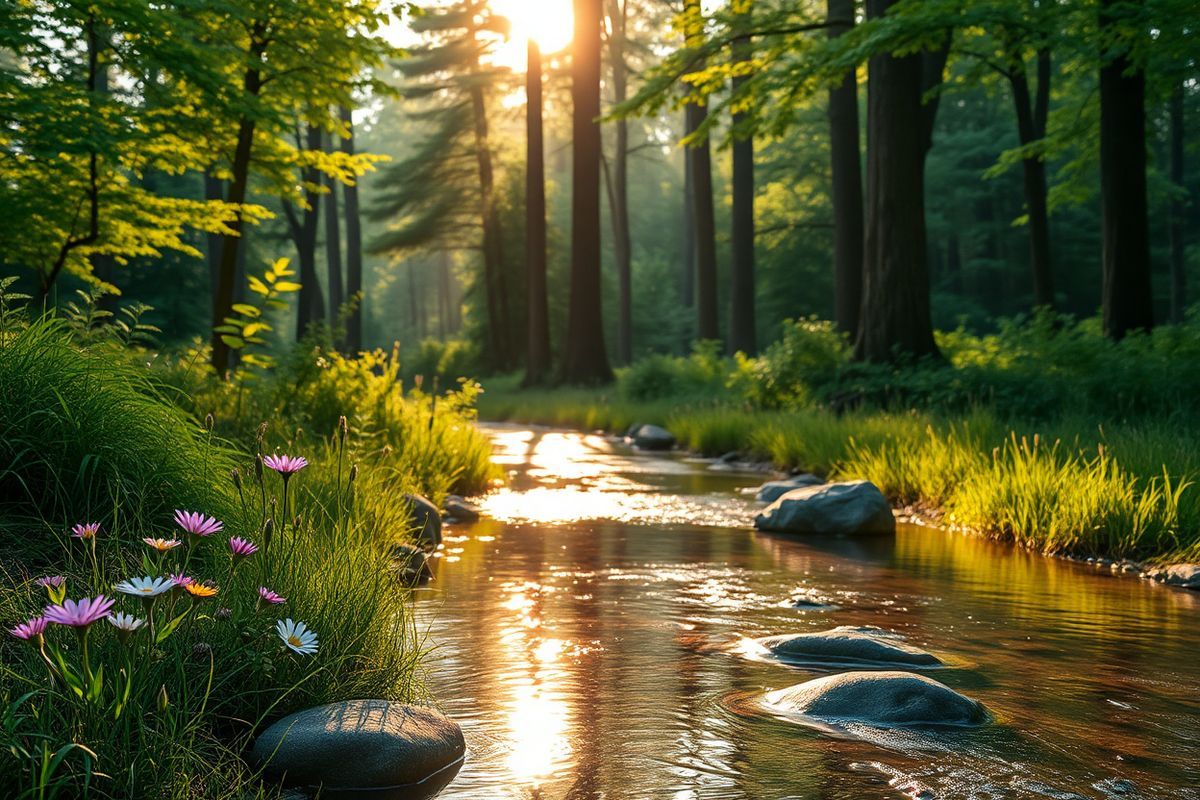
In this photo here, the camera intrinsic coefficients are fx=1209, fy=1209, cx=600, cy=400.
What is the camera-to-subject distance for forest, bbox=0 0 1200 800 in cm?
383

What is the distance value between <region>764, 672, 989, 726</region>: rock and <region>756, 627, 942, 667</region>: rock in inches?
25.0

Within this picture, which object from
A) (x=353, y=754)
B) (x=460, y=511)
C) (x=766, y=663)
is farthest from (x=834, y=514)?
(x=353, y=754)

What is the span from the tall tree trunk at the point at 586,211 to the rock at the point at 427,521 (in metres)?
18.1

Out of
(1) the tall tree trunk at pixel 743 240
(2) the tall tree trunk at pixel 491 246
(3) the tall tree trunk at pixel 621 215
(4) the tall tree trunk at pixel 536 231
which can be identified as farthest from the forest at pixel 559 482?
(2) the tall tree trunk at pixel 491 246

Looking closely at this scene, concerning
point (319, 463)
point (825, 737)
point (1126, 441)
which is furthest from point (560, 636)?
point (1126, 441)

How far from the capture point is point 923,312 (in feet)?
53.0

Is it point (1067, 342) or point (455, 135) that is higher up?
point (455, 135)

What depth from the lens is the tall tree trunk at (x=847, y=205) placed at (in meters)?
21.9

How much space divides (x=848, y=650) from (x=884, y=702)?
2.75ft

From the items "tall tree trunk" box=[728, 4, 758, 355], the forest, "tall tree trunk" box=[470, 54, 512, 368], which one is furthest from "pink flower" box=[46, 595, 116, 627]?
"tall tree trunk" box=[470, 54, 512, 368]

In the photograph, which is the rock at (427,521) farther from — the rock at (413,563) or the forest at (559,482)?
the rock at (413,563)

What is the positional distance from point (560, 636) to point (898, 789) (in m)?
2.36

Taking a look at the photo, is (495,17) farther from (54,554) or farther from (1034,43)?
(54,554)

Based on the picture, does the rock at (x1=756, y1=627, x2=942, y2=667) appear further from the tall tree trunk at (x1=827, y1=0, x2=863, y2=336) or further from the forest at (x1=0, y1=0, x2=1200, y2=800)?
the tall tree trunk at (x1=827, y1=0, x2=863, y2=336)
